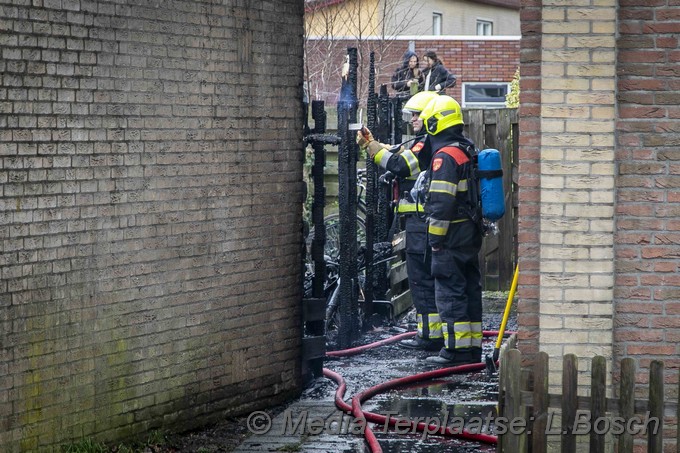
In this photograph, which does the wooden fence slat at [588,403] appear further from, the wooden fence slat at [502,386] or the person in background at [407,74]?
the person in background at [407,74]

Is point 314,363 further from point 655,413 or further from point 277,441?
point 655,413

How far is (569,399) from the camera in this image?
618 cm

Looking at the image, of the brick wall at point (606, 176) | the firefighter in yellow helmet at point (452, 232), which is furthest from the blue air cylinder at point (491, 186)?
the brick wall at point (606, 176)

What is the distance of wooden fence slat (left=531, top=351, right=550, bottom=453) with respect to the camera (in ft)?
20.3

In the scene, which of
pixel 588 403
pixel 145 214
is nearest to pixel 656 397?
pixel 588 403

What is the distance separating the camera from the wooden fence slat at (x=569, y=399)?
20.1 feet

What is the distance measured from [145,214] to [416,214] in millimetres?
4289

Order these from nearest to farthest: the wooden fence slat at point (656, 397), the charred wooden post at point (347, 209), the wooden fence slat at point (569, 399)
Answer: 1. the wooden fence slat at point (656, 397)
2. the wooden fence slat at point (569, 399)
3. the charred wooden post at point (347, 209)

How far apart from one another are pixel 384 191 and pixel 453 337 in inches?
108

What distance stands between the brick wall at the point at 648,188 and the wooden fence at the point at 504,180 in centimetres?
836

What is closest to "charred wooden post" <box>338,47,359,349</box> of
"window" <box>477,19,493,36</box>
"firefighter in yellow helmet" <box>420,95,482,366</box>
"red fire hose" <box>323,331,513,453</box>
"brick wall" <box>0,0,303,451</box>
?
"red fire hose" <box>323,331,513,453</box>

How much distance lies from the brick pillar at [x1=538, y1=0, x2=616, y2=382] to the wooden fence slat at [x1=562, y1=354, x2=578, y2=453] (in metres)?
0.60

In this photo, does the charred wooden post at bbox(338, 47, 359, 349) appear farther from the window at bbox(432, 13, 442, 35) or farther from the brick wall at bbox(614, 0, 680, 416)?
the window at bbox(432, 13, 442, 35)

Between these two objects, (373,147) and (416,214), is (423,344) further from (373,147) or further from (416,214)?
Answer: (373,147)
